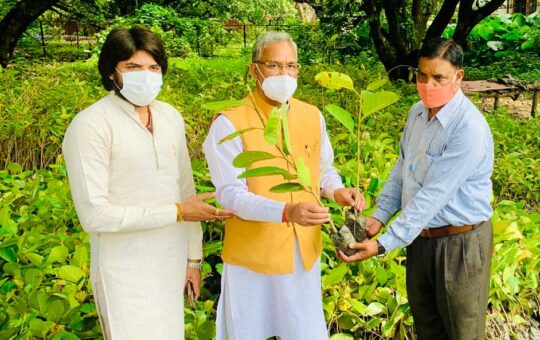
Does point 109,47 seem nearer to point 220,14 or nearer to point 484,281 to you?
point 484,281

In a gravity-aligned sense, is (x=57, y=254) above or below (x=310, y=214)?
below

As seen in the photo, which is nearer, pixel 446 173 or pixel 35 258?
pixel 446 173

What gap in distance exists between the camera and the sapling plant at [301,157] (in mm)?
1679

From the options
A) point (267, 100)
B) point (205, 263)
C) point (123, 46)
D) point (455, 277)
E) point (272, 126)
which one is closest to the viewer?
point (272, 126)

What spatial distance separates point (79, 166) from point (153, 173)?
8.8 inches

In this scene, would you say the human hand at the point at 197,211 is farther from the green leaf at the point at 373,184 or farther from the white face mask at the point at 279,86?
the green leaf at the point at 373,184

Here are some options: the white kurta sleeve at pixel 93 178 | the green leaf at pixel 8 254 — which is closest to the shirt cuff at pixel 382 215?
the white kurta sleeve at pixel 93 178

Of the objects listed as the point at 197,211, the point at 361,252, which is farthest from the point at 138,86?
the point at 361,252

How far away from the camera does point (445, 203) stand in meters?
2.04

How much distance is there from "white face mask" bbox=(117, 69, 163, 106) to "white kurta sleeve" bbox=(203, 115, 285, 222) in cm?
25

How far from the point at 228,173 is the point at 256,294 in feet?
1.40

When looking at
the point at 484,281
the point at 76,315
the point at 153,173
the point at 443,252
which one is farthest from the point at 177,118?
the point at 484,281

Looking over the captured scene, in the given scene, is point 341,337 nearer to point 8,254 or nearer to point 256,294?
point 256,294

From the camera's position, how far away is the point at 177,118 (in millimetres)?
1924
